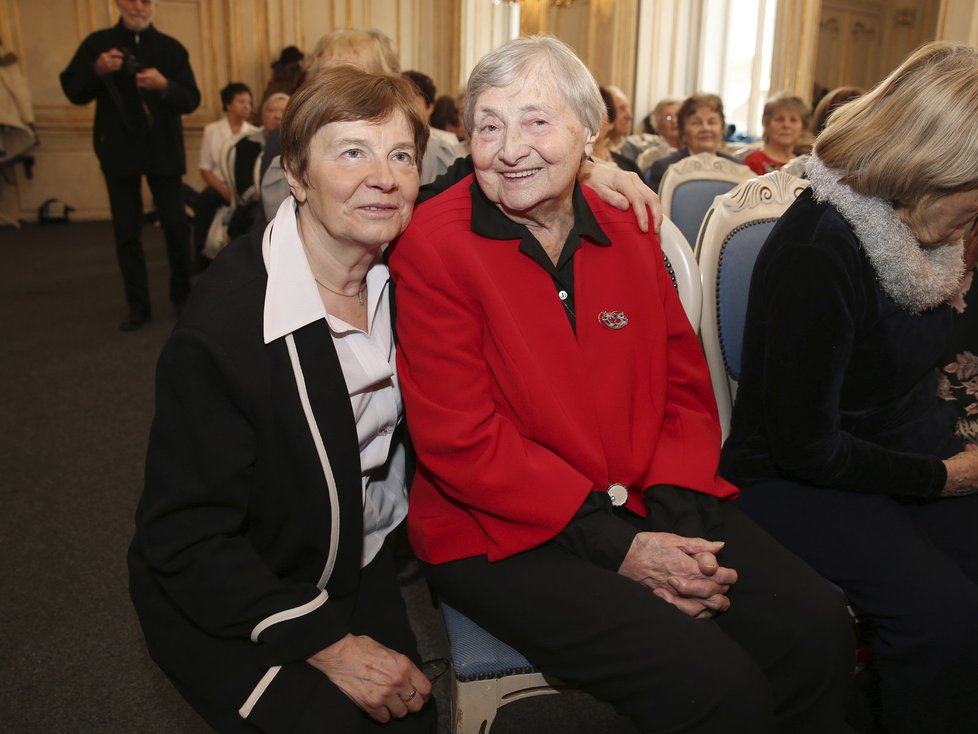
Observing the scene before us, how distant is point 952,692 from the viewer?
4.28 ft

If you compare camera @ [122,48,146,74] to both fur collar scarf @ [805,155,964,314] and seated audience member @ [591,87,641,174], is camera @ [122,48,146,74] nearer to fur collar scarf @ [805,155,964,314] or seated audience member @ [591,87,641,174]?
seated audience member @ [591,87,641,174]

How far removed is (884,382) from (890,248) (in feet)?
0.80

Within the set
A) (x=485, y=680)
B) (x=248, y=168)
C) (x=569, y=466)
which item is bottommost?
(x=485, y=680)

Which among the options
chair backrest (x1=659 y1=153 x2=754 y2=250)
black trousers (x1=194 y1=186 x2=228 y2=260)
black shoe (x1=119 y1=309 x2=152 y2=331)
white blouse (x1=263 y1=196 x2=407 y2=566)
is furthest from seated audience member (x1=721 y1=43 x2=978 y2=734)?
black trousers (x1=194 y1=186 x2=228 y2=260)

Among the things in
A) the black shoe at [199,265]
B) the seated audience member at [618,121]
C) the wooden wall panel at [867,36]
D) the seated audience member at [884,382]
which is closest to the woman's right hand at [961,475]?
the seated audience member at [884,382]

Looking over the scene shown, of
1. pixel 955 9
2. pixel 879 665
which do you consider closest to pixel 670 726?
pixel 879 665

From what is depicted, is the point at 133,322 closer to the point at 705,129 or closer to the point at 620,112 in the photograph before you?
the point at 620,112

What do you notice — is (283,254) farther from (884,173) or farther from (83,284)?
(83,284)

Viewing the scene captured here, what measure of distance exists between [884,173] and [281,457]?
1085mm

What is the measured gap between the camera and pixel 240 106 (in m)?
6.19

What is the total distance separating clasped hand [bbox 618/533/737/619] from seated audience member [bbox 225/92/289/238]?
3.17 metres

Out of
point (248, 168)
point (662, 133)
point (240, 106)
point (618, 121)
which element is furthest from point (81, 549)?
point (662, 133)

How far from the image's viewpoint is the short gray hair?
1.30 meters

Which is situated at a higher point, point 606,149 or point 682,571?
point 606,149
